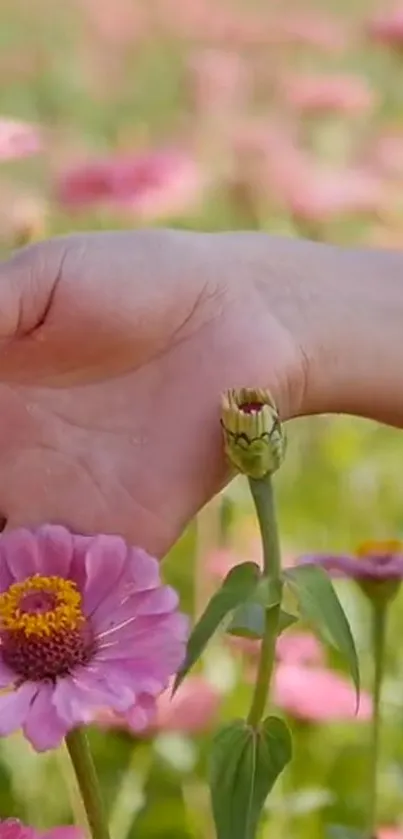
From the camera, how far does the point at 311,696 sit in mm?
553

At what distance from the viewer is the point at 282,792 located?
553mm

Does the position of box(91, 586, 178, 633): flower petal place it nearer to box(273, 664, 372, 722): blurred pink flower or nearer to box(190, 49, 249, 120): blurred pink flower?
box(273, 664, 372, 722): blurred pink flower

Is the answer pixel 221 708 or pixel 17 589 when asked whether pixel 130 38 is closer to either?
pixel 221 708

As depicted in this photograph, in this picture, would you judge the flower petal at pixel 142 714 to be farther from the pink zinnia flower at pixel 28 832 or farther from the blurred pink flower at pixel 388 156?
the blurred pink flower at pixel 388 156

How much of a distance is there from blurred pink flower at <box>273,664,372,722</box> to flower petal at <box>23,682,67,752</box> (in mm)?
258

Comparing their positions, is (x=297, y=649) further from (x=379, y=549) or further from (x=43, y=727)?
(x=43, y=727)

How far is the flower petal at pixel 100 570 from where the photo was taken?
0.34 meters

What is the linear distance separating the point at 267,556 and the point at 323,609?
0.02 meters

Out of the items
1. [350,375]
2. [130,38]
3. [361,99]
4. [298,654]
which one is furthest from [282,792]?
[130,38]

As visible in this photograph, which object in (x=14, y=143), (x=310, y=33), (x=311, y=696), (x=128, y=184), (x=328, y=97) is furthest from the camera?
(x=310, y=33)

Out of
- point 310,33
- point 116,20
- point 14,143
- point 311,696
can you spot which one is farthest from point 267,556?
point 116,20

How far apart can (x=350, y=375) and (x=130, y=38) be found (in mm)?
1190

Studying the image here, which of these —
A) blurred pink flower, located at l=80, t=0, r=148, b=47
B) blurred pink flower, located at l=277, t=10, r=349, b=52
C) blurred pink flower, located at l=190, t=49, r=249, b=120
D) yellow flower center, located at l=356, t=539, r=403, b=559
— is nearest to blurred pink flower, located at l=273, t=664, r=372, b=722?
yellow flower center, located at l=356, t=539, r=403, b=559

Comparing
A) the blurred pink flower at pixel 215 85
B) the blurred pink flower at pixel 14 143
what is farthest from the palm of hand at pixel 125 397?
the blurred pink flower at pixel 215 85
